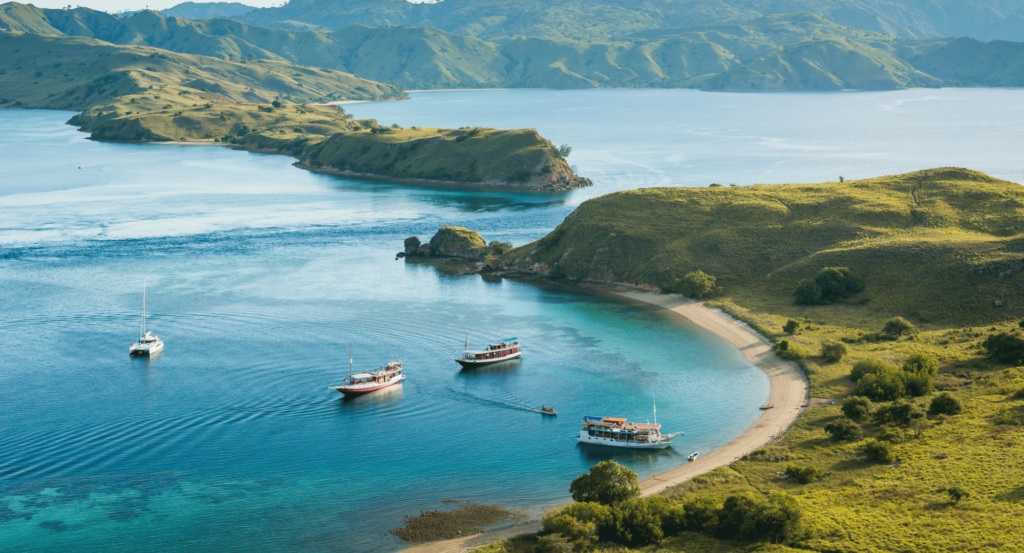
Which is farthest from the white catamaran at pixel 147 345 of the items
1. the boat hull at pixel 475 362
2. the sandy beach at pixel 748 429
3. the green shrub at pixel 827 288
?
the green shrub at pixel 827 288

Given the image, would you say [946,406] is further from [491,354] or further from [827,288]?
[491,354]

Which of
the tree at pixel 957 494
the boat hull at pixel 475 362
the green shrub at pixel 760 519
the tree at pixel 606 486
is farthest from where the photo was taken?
the boat hull at pixel 475 362

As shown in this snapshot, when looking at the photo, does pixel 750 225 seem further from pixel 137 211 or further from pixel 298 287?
pixel 137 211

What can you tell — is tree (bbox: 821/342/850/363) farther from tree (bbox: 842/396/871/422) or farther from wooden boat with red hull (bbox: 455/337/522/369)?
wooden boat with red hull (bbox: 455/337/522/369)

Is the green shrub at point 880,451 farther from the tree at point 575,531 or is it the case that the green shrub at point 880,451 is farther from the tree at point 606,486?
the tree at point 575,531

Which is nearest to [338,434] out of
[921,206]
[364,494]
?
[364,494]

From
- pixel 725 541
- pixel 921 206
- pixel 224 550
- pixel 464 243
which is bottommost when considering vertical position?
pixel 224 550
